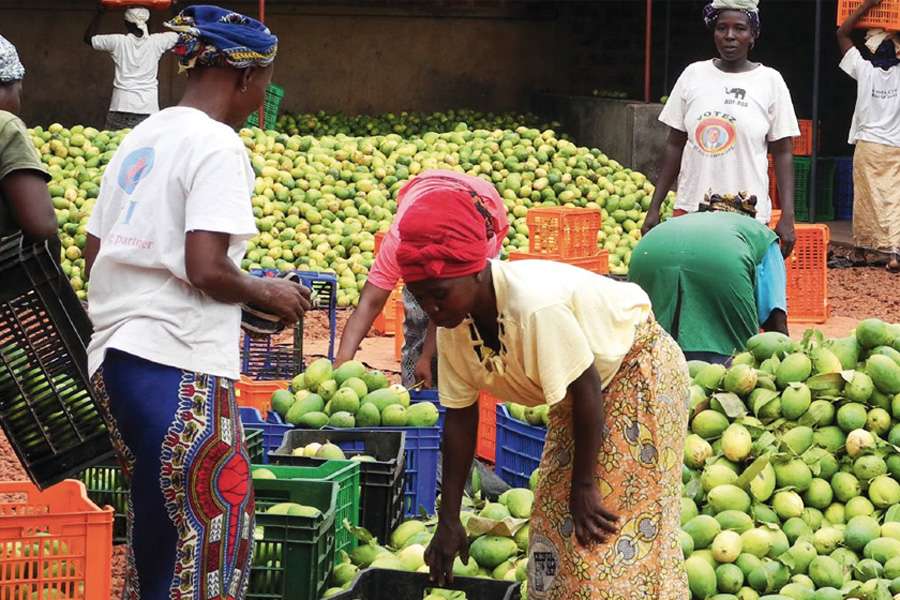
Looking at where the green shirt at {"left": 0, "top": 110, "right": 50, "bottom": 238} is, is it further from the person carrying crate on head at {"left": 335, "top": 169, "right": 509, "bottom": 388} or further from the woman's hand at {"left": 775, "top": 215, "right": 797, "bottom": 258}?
the woman's hand at {"left": 775, "top": 215, "right": 797, "bottom": 258}

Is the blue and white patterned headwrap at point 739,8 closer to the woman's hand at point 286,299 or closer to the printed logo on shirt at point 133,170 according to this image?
the woman's hand at point 286,299

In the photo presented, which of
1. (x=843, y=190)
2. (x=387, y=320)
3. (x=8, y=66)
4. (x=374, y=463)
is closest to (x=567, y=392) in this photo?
(x=374, y=463)

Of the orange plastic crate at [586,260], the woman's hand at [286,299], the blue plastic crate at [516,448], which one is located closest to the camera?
the woman's hand at [286,299]

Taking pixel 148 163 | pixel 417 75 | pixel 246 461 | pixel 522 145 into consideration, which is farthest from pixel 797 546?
pixel 417 75

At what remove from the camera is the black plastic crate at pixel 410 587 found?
353 cm

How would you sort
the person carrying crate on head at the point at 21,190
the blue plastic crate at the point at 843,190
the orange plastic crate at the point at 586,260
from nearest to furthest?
the person carrying crate on head at the point at 21,190, the orange plastic crate at the point at 586,260, the blue plastic crate at the point at 843,190

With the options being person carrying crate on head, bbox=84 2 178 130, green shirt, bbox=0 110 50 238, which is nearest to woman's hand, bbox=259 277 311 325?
green shirt, bbox=0 110 50 238

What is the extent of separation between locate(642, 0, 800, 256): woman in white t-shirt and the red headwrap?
385 cm

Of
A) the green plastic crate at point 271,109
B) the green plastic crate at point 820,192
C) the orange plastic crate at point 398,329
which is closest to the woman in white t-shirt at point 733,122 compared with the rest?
the orange plastic crate at point 398,329

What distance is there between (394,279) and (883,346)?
83.4 inches

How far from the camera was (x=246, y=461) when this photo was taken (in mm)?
3209

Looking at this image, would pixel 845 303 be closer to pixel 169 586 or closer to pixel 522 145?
pixel 522 145

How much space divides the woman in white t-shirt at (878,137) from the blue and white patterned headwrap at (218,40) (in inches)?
375

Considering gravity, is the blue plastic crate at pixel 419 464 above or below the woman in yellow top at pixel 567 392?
below
